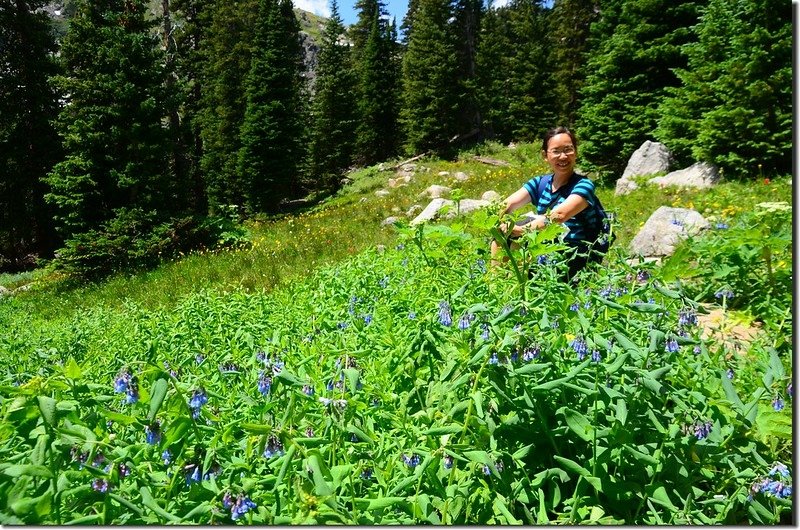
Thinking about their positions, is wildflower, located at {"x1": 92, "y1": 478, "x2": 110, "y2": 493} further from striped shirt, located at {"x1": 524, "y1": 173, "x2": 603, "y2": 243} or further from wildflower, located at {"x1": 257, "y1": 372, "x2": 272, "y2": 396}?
striped shirt, located at {"x1": 524, "y1": 173, "x2": 603, "y2": 243}

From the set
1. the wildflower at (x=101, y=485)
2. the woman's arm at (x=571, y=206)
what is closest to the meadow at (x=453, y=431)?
the wildflower at (x=101, y=485)

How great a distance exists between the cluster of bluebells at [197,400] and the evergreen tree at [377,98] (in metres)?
32.6

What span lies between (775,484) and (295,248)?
10.3 m

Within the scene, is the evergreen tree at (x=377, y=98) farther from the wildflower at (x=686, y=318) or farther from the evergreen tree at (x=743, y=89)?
the wildflower at (x=686, y=318)

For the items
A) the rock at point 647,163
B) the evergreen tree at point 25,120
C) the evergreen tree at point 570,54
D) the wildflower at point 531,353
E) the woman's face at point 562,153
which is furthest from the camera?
the evergreen tree at point 570,54

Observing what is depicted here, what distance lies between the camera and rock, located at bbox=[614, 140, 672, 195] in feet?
33.1

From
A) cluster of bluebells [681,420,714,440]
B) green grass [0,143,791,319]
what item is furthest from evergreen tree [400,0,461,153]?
cluster of bluebells [681,420,714,440]

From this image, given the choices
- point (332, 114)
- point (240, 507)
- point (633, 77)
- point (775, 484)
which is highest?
point (332, 114)

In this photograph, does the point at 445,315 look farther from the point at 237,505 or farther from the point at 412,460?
the point at 237,505

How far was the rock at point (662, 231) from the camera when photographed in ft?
18.5

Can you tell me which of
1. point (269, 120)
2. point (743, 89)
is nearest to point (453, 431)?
point (743, 89)

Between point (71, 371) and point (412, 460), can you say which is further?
point (412, 460)

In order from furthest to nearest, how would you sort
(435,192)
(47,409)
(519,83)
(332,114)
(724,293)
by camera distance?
(519,83), (332,114), (435,192), (724,293), (47,409)

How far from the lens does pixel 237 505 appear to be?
4.10 feet
